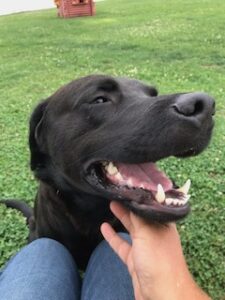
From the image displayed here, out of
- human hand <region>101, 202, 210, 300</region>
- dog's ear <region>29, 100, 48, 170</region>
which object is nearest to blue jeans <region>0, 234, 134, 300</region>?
human hand <region>101, 202, 210, 300</region>

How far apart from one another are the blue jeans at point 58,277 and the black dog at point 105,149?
0.88 feet

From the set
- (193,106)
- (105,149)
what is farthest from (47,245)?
(193,106)

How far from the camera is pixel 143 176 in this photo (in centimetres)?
253

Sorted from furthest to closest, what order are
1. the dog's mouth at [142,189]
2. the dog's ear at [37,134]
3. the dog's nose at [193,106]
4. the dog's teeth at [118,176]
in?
the dog's ear at [37,134] → the dog's teeth at [118,176] → the dog's mouth at [142,189] → the dog's nose at [193,106]

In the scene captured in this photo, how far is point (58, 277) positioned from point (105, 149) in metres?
0.78

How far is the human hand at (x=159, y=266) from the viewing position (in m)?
2.12

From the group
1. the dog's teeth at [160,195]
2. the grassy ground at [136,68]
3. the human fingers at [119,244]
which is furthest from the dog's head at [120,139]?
the grassy ground at [136,68]

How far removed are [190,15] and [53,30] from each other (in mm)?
3906

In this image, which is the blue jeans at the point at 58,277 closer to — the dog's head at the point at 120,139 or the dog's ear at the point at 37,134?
the dog's head at the point at 120,139

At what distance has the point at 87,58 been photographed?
31.4ft

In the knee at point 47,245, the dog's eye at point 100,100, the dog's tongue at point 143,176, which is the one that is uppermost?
the dog's eye at point 100,100

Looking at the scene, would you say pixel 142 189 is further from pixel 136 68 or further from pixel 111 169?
pixel 136 68

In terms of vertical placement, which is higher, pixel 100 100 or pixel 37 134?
pixel 100 100

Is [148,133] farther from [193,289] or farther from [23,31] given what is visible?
[23,31]
